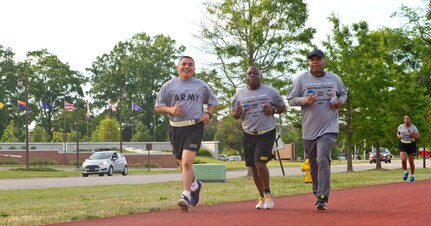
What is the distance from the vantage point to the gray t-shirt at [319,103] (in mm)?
9062

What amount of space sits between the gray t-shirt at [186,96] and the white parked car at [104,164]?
29602 mm

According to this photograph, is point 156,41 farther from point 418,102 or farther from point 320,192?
point 320,192

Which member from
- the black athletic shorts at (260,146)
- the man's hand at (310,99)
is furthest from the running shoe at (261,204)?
the man's hand at (310,99)

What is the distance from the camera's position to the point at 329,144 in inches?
356

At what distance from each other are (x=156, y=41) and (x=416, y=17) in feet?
234

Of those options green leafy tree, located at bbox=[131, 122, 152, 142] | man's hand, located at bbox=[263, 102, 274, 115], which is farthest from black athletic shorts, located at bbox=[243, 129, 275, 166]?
green leafy tree, located at bbox=[131, 122, 152, 142]

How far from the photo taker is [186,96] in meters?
9.39

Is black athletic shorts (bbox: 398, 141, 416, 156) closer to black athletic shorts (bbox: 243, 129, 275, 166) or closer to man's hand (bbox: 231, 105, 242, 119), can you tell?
black athletic shorts (bbox: 243, 129, 275, 166)

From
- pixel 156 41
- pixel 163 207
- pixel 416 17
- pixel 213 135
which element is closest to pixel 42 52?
pixel 156 41

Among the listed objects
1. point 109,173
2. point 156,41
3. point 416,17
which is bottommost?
point 109,173

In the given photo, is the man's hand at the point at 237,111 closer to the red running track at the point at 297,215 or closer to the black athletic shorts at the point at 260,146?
the black athletic shorts at the point at 260,146

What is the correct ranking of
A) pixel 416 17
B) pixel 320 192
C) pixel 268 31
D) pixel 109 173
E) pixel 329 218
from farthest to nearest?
1. pixel 416 17
2. pixel 109 173
3. pixel 268 31
4. pixel 320 192
5. pixel 329 218

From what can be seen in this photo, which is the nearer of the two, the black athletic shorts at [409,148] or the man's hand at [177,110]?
the man's hand at [177,110]

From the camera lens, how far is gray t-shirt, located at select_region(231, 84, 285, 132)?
956cm
